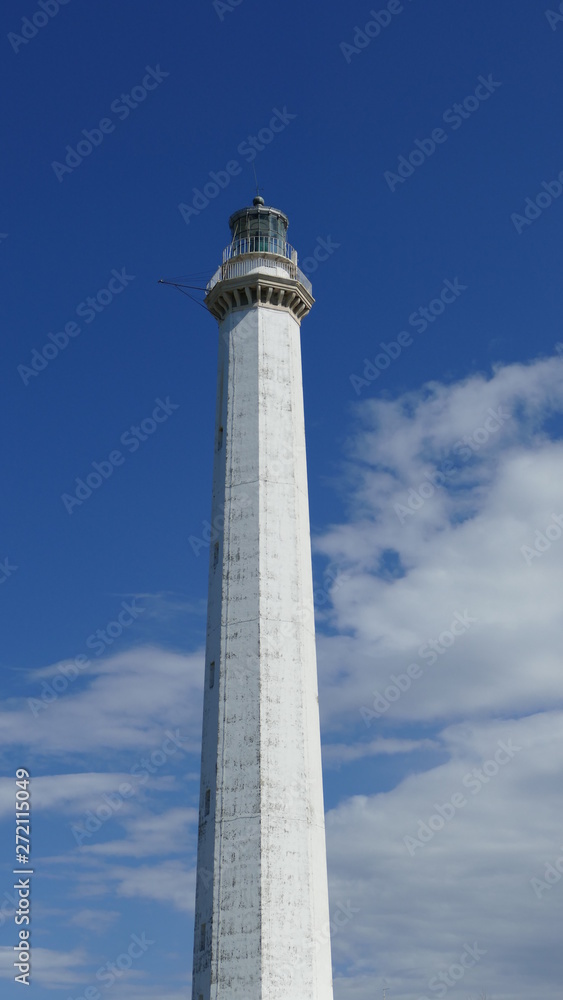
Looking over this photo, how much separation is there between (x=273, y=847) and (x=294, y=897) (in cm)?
197

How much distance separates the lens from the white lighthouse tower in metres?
41.3

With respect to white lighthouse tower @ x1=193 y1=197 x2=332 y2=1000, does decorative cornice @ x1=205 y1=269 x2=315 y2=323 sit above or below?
above

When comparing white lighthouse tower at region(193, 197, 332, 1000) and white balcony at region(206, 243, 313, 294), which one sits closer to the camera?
white lighthouse tower at region(193, 197, 332, 1000)

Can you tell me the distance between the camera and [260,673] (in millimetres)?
45031

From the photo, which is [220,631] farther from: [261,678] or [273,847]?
[273,847]

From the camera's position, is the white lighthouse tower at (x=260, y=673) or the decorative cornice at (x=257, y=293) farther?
the decorative cornice at (x=257, y=293)

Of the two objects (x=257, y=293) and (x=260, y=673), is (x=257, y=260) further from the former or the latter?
(x=260, y=673)

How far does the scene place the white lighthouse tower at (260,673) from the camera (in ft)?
135

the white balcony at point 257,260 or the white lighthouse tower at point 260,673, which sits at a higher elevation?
the white balcony at point 257,260

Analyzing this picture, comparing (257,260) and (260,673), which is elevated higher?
(257,260)

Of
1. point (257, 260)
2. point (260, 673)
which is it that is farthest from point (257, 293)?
point (260, 673)

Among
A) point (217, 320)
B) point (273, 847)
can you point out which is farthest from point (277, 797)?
point (217, 320)

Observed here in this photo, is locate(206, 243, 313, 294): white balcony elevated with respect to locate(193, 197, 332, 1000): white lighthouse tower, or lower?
elevated

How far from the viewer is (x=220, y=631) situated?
46.7 m
